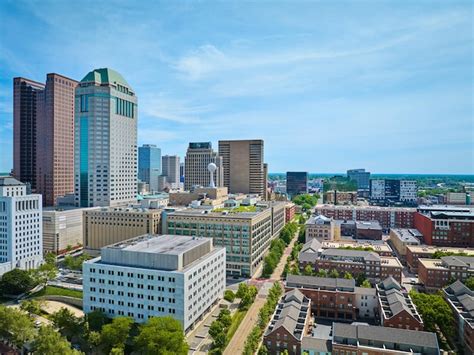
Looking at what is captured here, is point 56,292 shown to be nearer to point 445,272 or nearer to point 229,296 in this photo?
point 229,296

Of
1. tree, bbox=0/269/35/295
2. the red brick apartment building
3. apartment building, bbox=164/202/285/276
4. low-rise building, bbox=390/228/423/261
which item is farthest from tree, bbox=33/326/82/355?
the red brick apartment building

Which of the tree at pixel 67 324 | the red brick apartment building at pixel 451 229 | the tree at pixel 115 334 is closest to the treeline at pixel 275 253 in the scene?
the tree at pixel 115 334

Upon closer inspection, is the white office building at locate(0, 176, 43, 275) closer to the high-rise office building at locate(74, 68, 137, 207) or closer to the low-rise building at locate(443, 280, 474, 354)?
the high-rise office building at locate(74, 68, 137, 207)

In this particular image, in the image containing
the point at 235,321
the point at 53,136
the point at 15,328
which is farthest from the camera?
the point at 53,136

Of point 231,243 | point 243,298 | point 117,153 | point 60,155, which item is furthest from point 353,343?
point 60,155

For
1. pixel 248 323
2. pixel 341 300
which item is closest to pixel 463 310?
pixel 341 300

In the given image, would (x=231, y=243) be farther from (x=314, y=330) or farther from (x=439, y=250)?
(x=439, y=250)
